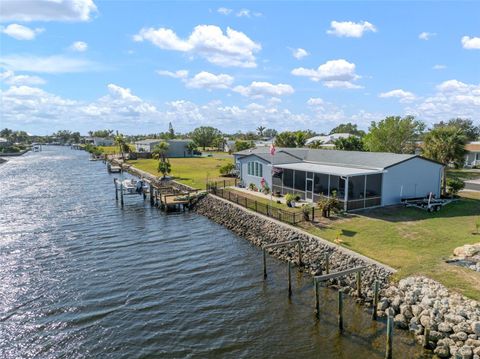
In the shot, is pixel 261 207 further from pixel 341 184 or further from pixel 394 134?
pixel 394 134

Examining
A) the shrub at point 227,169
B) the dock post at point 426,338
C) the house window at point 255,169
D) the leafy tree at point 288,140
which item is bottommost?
the dock post at point 426,338

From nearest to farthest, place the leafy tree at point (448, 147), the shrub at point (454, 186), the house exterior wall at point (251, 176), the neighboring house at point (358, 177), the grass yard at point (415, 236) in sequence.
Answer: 1. the grass yard at point (415, 236)
2. the neighboring house at point (358, 177)
3. the shrub at point (454, 186)
4. the leafy tree at point (448, 147)
5. the house exterior wall at point (251, 176)

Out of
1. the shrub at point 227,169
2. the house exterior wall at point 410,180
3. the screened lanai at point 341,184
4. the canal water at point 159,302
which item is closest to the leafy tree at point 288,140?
the shrub at point 227,169

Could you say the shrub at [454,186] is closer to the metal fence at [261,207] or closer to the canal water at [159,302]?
the metal fence at [261,207]

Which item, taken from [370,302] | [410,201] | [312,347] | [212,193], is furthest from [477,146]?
[312,347]

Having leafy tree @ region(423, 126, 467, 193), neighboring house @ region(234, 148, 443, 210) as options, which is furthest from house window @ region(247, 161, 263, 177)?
leafy tree @ region(423, 126, 467, 193)

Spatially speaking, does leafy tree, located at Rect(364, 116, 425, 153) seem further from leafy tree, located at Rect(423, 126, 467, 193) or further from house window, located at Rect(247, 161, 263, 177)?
house window, located at Rect(247, 161, 263, 177)

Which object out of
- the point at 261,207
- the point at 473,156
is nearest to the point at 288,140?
the point at 473,156

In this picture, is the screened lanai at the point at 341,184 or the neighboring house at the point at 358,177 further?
the neighboring house at the point at 358,177
